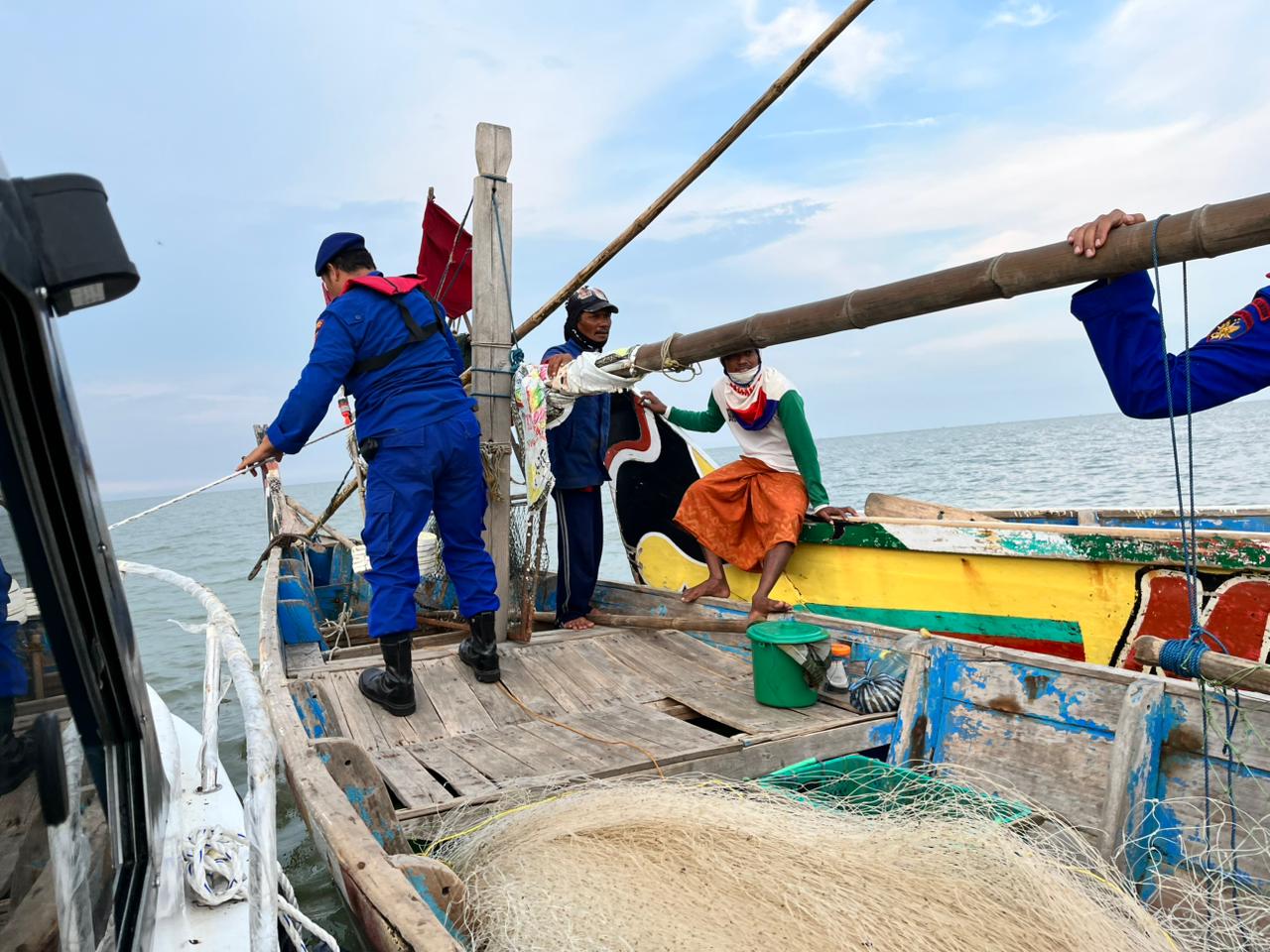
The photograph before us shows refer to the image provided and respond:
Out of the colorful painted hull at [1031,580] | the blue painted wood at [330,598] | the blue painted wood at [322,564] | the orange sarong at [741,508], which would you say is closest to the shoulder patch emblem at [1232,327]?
the colorful painted hull at [1031,580]

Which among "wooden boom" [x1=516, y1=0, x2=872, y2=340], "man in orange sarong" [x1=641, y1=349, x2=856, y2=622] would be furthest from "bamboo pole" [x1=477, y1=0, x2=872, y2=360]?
"man in orange sarong" [x1=641, y1=349, x2=856, y2=622]

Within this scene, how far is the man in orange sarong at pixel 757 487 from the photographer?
17.5 ft

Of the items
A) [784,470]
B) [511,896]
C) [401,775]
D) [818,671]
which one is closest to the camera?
[511,896]

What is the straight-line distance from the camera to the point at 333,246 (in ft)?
13.7

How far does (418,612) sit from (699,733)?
285 centimetres

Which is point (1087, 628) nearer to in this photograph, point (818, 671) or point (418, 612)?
point (818, 671)

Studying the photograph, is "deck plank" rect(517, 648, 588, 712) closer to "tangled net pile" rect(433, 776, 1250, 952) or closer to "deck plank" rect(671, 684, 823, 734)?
"deck plank" rect(671, 684, 823, 734)

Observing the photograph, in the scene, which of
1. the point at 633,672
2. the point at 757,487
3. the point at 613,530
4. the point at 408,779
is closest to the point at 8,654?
the point at 408,779

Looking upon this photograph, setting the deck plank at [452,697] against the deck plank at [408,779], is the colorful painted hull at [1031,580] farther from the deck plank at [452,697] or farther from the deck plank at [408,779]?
the deck plank at [408,779]

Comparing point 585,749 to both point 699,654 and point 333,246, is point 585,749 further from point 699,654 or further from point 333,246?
point 333,246

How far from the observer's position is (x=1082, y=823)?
2.74 metres

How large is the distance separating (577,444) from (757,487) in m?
1.16

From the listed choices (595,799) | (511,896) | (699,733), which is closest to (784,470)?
(699,733)

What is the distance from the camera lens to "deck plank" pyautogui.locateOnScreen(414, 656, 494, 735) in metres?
3.87
